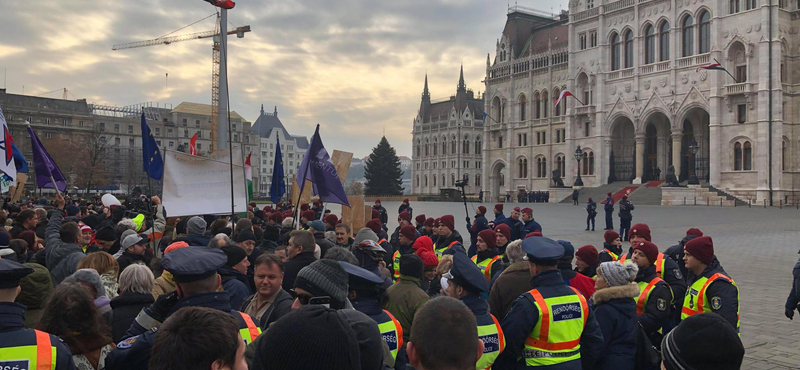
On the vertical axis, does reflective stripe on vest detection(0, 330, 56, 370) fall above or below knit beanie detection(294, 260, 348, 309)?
below

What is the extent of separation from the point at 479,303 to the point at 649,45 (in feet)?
166

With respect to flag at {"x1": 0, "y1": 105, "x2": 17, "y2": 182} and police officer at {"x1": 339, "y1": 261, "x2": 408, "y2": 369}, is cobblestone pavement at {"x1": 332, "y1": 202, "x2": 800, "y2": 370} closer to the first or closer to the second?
police officer at {"x1": 339, "y1": 261, "x2": 408, "y2": 369}

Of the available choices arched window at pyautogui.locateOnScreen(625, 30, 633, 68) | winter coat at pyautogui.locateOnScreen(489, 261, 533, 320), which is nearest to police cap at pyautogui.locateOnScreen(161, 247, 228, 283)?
winter coat at pyautogui.locateOnScreen(489, 261, 533, 320)

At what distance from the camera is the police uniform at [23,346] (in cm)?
270

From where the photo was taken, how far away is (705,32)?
4397 cm

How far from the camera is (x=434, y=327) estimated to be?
94.2 inches

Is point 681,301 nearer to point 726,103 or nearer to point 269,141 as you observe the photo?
point 726,103

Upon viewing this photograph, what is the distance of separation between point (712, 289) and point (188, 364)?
176 inches

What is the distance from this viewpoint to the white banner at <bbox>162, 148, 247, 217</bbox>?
791cm

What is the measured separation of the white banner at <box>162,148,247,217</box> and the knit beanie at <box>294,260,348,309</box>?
17.2 ft

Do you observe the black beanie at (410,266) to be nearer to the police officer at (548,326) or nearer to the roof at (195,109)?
the police officer at (548,326)

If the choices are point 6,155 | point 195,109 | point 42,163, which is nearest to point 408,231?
point 6,155

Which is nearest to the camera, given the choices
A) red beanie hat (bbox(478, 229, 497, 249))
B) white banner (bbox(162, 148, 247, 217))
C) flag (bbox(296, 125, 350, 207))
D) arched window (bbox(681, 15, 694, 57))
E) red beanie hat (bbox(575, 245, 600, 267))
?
red beanie hat (bbox(575, 245, 600, 267))

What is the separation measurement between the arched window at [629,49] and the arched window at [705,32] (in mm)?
6289
